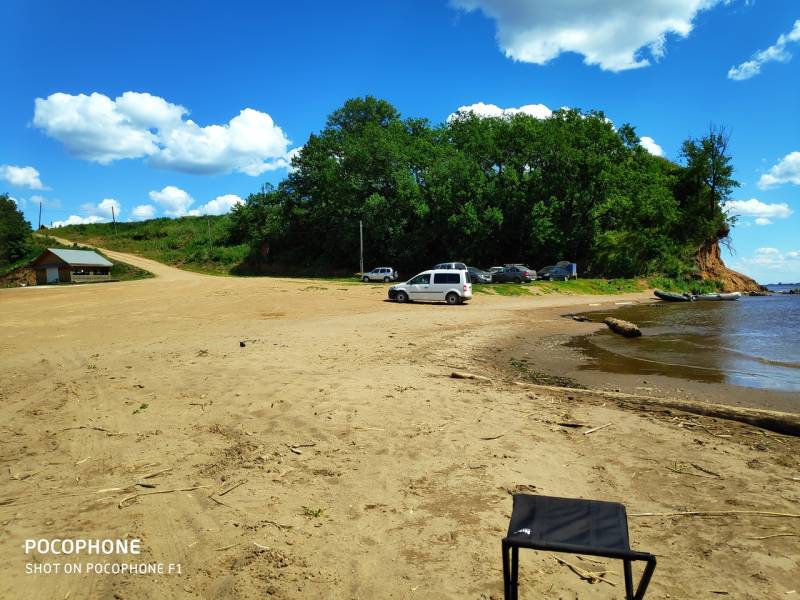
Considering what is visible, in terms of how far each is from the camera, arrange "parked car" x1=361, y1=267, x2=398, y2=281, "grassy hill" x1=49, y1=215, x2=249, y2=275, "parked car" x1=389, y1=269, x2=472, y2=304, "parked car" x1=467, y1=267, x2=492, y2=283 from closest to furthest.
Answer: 1. "parked car" x1=389, y1=269, x2=472, y2=304
2. "parked car" x1=467, y1=267, x2=492, y2=283
3. "parked car" x1=361, y1=267, x2=398, y2=281
4. "grassy hill" x1=49, y1=215, x2=249, y2=275

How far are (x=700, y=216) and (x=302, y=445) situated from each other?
6424cm

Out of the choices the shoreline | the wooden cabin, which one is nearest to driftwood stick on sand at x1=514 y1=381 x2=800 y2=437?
the shoreline

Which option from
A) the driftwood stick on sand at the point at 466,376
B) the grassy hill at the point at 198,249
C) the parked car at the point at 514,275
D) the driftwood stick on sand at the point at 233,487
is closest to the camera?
the driftwood stick on sand at the point at 233,487

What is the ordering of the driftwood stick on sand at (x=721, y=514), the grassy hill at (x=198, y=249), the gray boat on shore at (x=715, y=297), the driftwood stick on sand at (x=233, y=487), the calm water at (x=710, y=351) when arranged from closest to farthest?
the driftwood stick on sand at (x=721, y=514) → the driftwood stick on sand at (x=233, y=487) → the calm water at (x=710, y=351) → the grassy hill at (x=198, y=249) → the gray boat on shore at (x=715, y=297)

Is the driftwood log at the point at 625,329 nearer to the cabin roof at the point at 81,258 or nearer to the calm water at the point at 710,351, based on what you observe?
the calm water at the point at 710,351

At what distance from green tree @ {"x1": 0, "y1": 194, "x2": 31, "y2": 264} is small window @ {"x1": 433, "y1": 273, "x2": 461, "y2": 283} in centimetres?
5857

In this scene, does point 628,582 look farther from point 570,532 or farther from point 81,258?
point 81,258

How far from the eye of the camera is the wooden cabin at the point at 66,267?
166ft

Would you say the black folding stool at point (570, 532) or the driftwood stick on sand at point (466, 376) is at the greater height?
the black folding stool at point (570, 532)

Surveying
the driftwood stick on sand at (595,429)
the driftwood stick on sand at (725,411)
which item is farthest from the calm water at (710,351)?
the driftwood stick on sand at (595,429)

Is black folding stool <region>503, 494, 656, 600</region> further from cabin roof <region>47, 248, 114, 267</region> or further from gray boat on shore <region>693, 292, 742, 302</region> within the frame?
cabin roof <region>47, 248, 114, 267</region>

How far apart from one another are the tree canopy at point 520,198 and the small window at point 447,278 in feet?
75.6

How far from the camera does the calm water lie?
10868 millimetres

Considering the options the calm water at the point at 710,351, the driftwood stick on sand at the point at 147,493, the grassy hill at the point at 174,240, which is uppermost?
the grassy hill at the point at 174,240
